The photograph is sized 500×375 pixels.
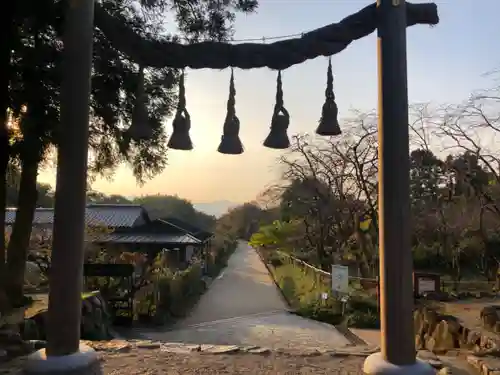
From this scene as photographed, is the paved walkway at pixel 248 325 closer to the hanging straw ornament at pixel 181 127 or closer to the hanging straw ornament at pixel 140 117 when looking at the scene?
the hanging straw ornament at pixel 181 127

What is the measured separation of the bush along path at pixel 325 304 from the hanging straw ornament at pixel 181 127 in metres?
8.64

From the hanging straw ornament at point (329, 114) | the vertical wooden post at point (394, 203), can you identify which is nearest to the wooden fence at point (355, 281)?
the hanging straw ornament at point (329, 114)

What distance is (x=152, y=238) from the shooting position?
17.2m

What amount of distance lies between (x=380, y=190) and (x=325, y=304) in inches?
407

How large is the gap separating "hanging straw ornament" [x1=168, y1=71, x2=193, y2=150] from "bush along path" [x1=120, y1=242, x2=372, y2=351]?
3.78 metres

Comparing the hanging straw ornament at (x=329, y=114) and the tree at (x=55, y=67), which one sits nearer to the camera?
the hanging straw ornament at (x=329, y=114)

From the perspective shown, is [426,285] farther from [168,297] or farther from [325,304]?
[168,297]

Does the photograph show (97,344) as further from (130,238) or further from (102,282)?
(130,238)

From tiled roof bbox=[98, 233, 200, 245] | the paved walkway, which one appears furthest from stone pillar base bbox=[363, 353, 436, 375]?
tiled roof bbox=[98, 233, 200, 245]

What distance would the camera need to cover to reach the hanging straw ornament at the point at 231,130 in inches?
137

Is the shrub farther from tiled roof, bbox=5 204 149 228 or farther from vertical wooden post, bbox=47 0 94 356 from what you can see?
vertical wooden post, bbox=47 0 94 356

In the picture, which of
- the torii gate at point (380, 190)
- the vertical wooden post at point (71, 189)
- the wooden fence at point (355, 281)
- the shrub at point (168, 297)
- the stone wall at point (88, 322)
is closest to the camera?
the torii gate at point (380, 190)

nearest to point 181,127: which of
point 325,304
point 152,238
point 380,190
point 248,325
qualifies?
point 380,190

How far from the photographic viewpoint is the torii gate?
9.11 feet
